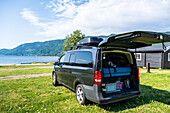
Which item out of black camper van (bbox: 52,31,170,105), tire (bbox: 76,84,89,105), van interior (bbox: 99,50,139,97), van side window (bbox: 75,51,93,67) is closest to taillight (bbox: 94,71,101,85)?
black camper van (bbox: 52,31,170,105)

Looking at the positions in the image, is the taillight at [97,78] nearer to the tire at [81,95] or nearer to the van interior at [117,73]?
the van interior at [117,73]

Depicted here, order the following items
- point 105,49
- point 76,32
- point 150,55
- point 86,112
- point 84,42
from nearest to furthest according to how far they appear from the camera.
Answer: point 86,112
point 105,49
point 84,42
point 150,55
point 76,32

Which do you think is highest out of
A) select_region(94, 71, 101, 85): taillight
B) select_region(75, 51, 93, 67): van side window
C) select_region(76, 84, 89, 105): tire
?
select_region(75, 51, 93, 67): van side window

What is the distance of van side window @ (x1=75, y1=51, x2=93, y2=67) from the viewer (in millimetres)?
3795

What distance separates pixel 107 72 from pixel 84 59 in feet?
3.04

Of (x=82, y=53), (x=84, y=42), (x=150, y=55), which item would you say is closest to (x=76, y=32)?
(x=150, y=55)

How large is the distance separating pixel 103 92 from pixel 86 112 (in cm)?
77

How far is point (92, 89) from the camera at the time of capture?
352 centimetres

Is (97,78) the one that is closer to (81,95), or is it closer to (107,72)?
(107,72)

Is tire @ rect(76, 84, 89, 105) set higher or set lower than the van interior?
lower

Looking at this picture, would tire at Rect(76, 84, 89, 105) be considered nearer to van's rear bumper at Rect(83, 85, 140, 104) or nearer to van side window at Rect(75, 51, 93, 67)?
van's rear bumper at Rect(83, 85, 140, 104)

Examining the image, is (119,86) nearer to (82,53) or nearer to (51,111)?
(82,53)

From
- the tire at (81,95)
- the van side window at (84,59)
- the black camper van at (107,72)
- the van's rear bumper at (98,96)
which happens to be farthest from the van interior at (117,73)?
the tire at (81,95)

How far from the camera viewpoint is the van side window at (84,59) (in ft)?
12.5
